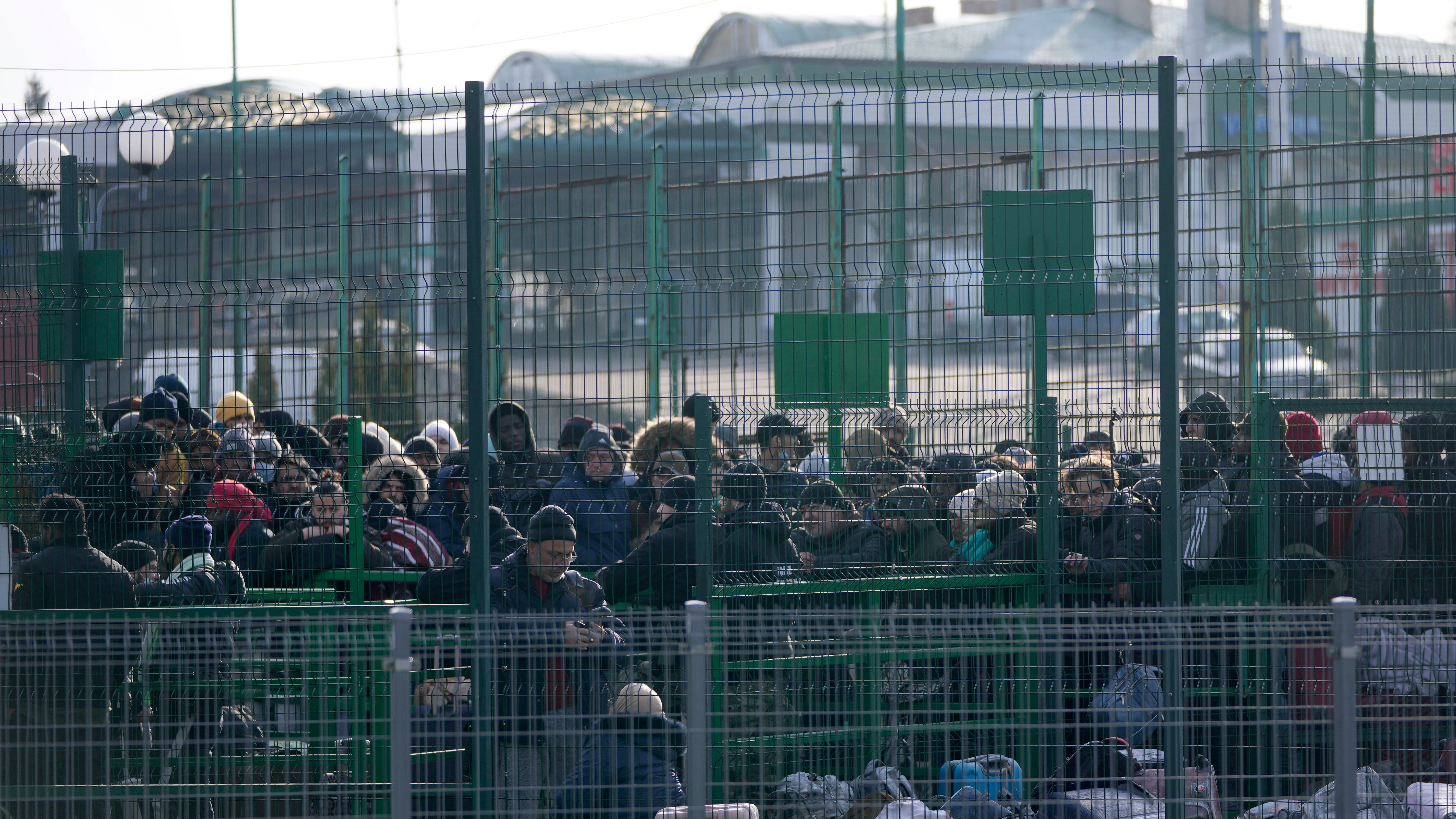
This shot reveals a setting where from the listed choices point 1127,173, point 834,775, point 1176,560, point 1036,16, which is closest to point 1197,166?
point 1127,173

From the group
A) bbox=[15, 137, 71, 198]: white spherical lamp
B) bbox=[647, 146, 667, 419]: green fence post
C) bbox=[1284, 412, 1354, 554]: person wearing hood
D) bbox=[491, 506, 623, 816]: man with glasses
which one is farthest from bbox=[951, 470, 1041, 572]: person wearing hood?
bbox=[15, 137, 71, 198]: white spherical lamp

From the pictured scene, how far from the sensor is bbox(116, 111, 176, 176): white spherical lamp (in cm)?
692

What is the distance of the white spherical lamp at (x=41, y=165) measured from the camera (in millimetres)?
7387

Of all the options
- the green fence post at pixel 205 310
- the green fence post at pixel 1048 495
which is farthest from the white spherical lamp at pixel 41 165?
the green fence post at pixel 1048 495

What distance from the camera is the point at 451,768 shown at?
6.14 m

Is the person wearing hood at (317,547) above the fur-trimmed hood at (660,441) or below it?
below

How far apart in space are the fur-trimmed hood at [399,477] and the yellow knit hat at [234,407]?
2.15 metres

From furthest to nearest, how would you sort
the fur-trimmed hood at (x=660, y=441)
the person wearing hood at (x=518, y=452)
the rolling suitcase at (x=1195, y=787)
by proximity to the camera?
1. the fur-trimmed hood at (x=660, y=441)
2. the person wearing hood at (x=518, y=452)
3. the rolling suitcase at (x=1195, y=787)

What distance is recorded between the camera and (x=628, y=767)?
482 centimetres

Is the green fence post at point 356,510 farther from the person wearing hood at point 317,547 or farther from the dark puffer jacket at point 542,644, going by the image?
the dark puffer jacket at point 542,644

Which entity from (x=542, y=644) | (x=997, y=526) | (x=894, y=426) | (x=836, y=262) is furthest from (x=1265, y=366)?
(x=542, y=644)

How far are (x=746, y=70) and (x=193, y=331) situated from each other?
20193 mm

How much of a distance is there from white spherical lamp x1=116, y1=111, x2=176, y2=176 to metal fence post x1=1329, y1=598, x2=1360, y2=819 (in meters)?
5.54

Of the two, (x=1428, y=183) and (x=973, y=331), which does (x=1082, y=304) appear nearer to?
(x=973, y=331)
